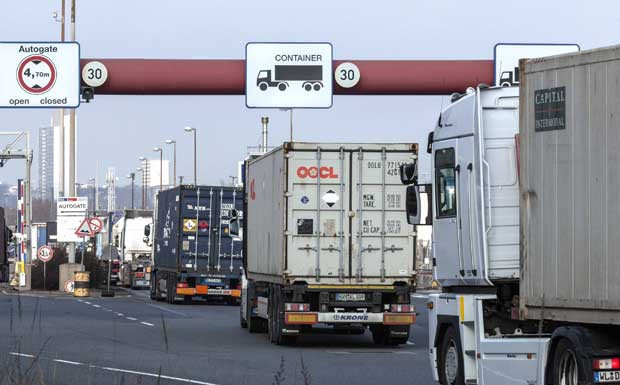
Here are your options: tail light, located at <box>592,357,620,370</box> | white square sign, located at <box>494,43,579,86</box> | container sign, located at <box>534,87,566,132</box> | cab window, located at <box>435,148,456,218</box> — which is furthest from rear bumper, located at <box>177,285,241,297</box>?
tail light, located at <box>592,357,620,370</box>

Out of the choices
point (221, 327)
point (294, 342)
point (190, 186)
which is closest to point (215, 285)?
point (190, 186)

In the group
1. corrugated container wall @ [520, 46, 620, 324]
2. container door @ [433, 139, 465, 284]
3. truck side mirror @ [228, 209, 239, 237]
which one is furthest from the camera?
truck side mirror @ [228, 209, 239, 237]

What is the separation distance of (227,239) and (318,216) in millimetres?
20234

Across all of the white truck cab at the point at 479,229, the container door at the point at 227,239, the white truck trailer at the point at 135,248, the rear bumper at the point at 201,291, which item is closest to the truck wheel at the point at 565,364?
the white truck cab at the point at 479,229

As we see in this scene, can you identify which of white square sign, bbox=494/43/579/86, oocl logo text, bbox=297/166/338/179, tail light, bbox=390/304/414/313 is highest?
white square sign, bbox=494/43/579/86

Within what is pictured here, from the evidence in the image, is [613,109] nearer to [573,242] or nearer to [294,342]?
[573,242]

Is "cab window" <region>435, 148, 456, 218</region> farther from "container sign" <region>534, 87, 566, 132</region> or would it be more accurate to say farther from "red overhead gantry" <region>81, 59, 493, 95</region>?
"red overhead gantry" <region>81, 59, 493, 95</region>

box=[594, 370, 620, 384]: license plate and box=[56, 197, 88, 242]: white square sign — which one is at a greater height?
box=[56, 197, 88, 242]: white square sign

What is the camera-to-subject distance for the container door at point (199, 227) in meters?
45.5

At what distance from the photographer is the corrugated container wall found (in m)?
11.9

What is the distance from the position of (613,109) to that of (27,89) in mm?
19528

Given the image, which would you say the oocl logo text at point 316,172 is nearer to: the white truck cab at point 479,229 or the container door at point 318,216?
the container door at point 318,216

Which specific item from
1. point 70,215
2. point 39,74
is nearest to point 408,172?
point 39,74

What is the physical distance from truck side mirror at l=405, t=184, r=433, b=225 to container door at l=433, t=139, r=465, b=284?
0.27ft
